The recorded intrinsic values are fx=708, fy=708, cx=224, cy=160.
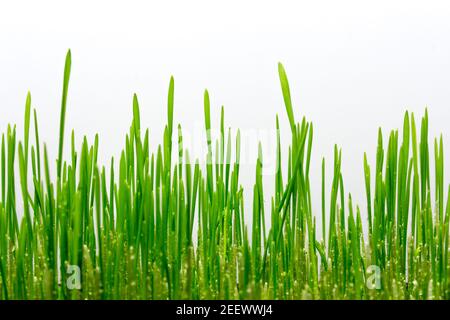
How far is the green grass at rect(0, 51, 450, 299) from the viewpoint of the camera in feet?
4.14

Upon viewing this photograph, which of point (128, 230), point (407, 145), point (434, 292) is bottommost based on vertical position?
point (434, 292)

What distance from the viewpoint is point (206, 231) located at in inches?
55.0

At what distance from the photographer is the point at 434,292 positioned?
52.7 inches

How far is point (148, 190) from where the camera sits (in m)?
1.25

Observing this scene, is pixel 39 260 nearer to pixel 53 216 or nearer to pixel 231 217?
pixel 53 216

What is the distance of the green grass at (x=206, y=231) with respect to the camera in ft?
4.14

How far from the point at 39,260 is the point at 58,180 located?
0.16m
